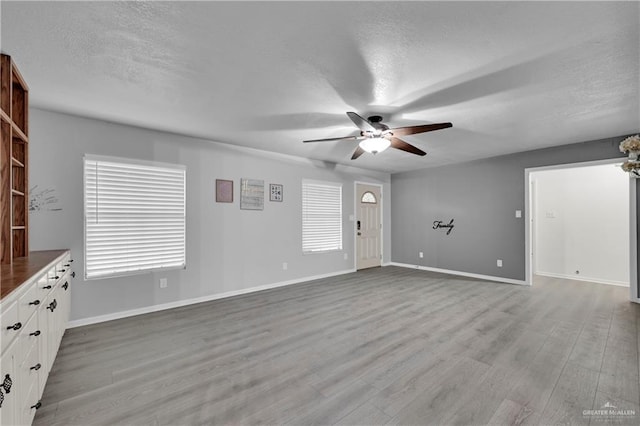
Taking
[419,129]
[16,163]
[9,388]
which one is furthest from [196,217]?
[419,129]

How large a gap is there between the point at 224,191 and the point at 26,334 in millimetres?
3132

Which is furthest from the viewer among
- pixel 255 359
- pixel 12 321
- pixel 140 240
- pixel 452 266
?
pixel 452 266

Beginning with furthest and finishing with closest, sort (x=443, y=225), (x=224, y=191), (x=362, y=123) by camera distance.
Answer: (x=443, y=225) < (x=224, y=191) < (x=362, y=123)

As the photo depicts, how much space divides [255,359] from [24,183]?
267 cm

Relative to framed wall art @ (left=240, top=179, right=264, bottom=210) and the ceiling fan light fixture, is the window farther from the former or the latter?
the ceiling fan light fixture

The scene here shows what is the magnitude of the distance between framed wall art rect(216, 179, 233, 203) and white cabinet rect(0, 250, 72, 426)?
2.26 meters

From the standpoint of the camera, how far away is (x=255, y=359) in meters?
2.55

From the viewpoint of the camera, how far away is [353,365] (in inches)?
96.0

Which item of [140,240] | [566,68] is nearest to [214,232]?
[140,240]

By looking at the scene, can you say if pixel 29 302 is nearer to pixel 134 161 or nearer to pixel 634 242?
pixel 134 161

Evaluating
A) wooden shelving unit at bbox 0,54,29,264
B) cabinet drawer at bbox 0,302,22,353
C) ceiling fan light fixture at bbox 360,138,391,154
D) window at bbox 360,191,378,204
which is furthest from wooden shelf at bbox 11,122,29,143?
window at bbox 360,191,378,204

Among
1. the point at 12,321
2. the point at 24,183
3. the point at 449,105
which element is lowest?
the point at 12,321

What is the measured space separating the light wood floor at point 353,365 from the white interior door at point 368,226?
262cm

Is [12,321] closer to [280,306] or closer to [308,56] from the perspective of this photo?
[308,56]
